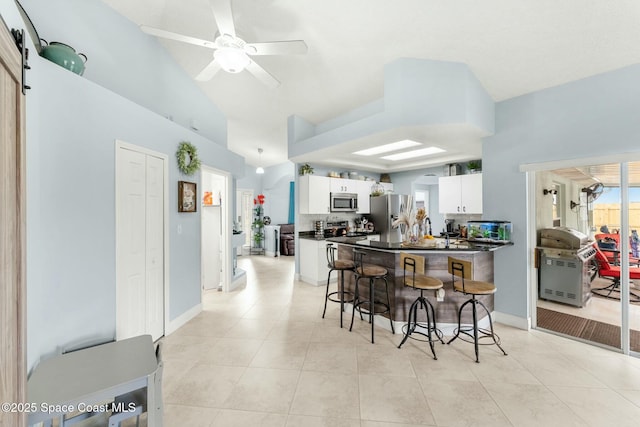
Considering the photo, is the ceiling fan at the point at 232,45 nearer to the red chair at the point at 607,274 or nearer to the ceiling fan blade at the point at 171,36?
the ceiling fan blade at the point at 171,36

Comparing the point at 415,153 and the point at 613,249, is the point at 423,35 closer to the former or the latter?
the point at 415,153

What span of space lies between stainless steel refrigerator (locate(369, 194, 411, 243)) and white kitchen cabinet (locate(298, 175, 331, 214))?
1.28 meters

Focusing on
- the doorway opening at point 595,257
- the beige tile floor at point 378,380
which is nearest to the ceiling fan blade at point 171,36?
the beige tile floor at point 378,380

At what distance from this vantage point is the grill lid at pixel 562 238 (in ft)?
9.98

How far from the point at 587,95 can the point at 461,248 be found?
1.99 metres

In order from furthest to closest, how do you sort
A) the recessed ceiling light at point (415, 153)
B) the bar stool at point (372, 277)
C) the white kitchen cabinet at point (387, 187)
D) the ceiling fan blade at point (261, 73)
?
1. the white kitchen cabinet at point (387, 187)
2. the recessed ceiling light at point (415, 153)
3. the bar stool at point (372, 277)
4. the ceiling fan blade at point (261, 73)

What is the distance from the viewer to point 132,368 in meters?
1.53

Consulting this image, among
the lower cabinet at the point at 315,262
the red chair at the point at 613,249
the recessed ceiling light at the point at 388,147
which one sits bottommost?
the lower cabinet at the point at 315,262

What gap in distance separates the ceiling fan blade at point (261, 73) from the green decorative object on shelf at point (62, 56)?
128cm

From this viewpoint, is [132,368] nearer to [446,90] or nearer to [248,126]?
[446,90]

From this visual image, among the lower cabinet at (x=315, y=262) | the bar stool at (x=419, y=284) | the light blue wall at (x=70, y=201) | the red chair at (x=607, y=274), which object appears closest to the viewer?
the light blue wall at (x=70, y=201)

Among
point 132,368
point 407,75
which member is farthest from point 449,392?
point 407,75

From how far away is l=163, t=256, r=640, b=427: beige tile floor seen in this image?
184 cm

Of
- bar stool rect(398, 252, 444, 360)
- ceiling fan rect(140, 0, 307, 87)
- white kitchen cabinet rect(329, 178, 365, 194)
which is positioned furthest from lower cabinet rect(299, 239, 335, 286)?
ceiling fan rect(140, 0, 307, 87)
